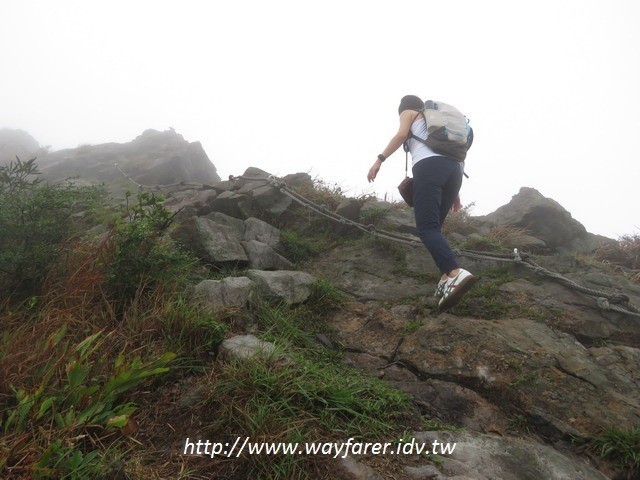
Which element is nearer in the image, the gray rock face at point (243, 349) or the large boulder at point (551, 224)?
the gray rock face at point (243, 349)

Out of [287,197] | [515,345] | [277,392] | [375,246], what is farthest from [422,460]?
[287,197]

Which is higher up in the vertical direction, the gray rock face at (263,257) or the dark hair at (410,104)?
the dark hair at (410,104)

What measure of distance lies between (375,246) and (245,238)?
69.5 inches

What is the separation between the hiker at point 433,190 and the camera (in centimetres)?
316

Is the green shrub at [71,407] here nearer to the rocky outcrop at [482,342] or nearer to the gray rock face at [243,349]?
the gray rock face at [243,349]

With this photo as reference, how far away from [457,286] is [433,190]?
3.13ft

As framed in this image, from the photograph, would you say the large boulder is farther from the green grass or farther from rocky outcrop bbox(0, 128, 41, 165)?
rocky outcrop bbox(0, 128, 41, 165)

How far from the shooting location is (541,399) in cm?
252

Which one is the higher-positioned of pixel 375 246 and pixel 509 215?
pixel 509 215

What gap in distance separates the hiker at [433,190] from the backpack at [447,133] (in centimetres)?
6

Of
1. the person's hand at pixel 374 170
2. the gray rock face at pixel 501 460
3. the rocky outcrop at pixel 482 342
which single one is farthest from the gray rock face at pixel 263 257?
the gray rock face at pixel 501 460

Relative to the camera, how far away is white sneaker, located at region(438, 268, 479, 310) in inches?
119

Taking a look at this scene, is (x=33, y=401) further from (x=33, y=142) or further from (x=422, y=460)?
(x=33, y=142)

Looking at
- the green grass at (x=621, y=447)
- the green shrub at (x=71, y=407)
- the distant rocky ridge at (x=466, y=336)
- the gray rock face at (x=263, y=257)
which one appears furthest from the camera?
the gray rock face at (x=263, y=257)
